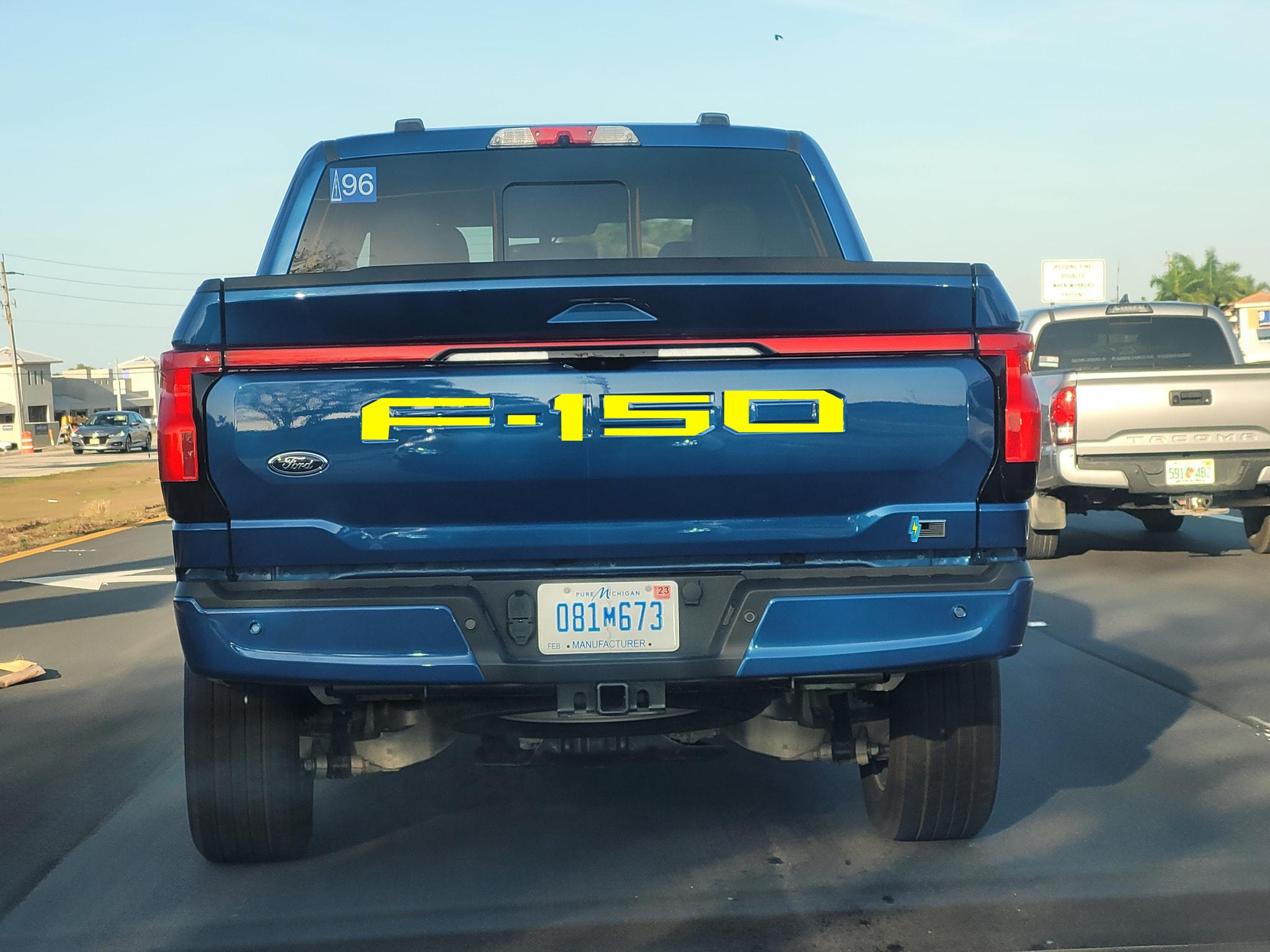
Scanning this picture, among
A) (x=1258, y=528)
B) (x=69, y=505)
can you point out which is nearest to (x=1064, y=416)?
(x=1258, y=528)

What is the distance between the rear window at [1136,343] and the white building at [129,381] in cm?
10170

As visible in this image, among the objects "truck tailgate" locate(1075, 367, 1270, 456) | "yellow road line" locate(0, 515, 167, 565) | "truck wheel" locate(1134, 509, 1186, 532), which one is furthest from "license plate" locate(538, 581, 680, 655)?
"yellow road line" locate(0, 515, 167, 565)

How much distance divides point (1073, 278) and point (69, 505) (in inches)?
1259

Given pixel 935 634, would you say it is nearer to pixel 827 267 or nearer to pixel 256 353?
pixel 827 267

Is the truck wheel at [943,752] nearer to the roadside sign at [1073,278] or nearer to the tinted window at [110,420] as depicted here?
the roadside sign at [1073,278]

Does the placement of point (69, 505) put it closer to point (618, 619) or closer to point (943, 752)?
point (943, 752)

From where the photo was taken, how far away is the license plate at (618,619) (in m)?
3.56

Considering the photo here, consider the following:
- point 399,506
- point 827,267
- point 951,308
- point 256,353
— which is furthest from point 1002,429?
point 256,353

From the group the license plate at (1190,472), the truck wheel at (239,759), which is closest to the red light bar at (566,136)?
the truck wheel at (239,759)

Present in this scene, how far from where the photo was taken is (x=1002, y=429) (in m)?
3.59

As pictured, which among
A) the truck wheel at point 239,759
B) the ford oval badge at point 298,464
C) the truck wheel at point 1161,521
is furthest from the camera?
the truck wheel at point 1161,521

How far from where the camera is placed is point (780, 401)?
A: 11.5ft

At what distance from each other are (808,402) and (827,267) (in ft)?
1.19

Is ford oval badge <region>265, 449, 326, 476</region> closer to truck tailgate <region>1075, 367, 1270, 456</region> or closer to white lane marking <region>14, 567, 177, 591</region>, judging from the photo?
truck tailgate <region>1075, 367, 1270, 456</region>
